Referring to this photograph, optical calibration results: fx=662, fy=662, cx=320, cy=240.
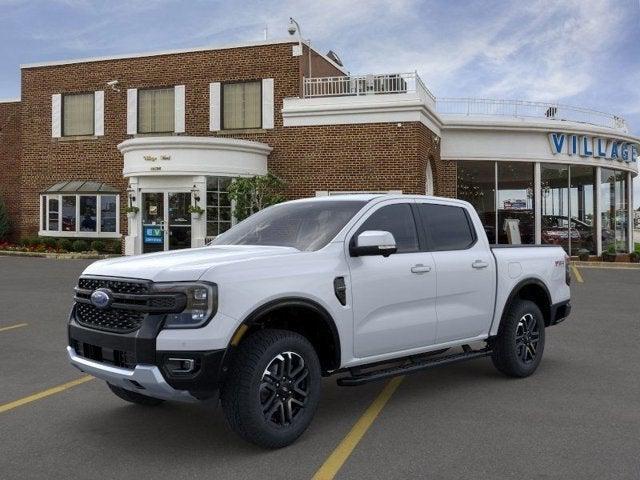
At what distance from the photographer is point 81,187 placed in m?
26.1

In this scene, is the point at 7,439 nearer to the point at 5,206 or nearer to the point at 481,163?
the point at 481,163

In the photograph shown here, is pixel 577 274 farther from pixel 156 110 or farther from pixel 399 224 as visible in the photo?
pixel 156 110

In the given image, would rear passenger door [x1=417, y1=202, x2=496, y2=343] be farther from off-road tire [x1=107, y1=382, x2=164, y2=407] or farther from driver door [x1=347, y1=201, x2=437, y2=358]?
off-road tire [x1=107, y1=382, x2=164, y2=407]

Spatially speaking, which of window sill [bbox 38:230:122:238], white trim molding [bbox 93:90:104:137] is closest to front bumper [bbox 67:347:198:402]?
window sill [bbox 38:230:122:238]

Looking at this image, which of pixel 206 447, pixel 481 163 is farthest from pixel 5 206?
pixel 206 447

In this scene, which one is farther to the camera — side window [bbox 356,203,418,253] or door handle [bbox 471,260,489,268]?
door handle [bbox 471,260,489,268]

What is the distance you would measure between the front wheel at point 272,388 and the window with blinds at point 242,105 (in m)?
20.3

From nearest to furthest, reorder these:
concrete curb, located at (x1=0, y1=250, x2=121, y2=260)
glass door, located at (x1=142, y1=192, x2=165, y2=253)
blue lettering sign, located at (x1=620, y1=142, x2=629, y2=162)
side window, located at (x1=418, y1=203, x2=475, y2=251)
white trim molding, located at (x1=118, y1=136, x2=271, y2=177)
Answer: side window, located at (x1=418, y1=203, x2=475, y2=251), white trim molding, located at (x1=118, y1=136, x2=271, y2=177), glass door, located at (x1=142, y1=192, x2=165, y2=253), concrete curb, located at (x1=0, y1=250, x2=121, y2=260), blue lettering sign, located at (x1=620, y1=142, x2=629, y2=162)

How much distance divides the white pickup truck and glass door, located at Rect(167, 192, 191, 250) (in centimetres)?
1694

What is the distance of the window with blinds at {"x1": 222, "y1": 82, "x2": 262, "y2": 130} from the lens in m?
24.4

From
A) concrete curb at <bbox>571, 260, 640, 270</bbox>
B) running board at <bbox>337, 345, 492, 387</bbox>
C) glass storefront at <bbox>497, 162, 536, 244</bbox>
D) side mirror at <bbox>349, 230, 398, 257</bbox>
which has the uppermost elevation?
glass storefront at <bbox>497, 162, 536, 244</bbox>

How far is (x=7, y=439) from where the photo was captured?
4773 millimetres

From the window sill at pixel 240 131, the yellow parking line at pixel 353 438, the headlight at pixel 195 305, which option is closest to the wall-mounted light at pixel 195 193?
the window sill at pixel 240 131

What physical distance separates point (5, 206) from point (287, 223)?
2700 centimetres
